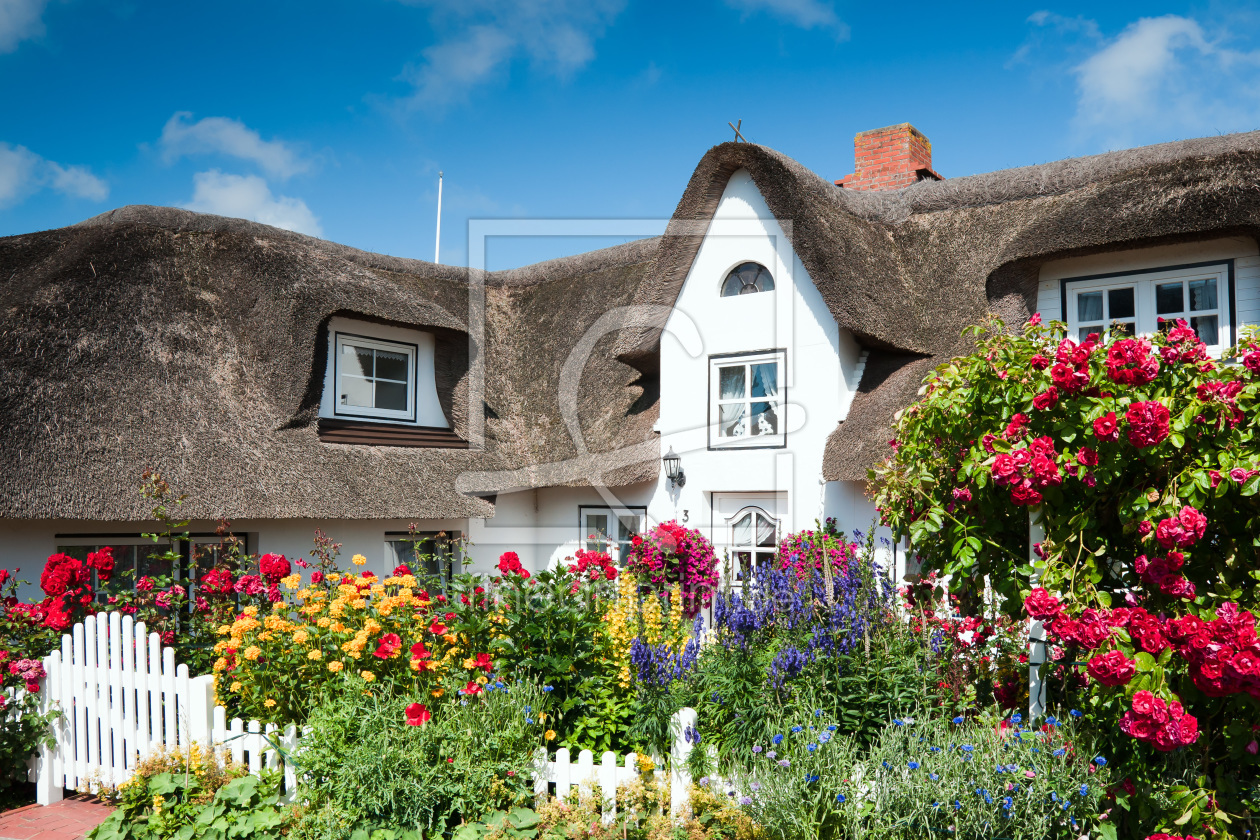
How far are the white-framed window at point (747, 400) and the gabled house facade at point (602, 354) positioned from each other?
0.03 metres

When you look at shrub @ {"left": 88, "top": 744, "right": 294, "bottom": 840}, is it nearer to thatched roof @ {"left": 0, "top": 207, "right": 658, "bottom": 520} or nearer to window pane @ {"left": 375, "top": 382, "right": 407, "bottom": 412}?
thatched roof @ {"left": 0, "top": 207, "right": 658, "bottom": 520}

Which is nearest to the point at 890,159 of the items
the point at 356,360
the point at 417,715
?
the point at 356,360

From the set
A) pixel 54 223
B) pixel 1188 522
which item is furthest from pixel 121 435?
pixel 1188 522

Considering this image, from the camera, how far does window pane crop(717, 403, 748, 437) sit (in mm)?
9766

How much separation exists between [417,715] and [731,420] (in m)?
6.54

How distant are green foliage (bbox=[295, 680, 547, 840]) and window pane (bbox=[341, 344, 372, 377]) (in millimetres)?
7249

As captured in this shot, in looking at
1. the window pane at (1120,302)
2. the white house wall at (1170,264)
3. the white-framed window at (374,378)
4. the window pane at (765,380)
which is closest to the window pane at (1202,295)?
the white house wall at (1170,264)

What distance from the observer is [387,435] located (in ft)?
35.6

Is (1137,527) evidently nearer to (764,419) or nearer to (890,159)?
(764,419)

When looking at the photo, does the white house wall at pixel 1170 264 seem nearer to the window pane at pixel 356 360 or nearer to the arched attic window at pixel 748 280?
the arched attic window at pixel 748 280

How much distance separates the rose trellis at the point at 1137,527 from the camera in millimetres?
2889

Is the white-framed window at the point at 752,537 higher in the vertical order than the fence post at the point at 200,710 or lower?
higher

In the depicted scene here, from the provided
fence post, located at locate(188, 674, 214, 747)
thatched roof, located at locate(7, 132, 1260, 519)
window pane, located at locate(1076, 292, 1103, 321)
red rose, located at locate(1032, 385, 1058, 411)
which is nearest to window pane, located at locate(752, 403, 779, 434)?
thatched roof, located at locate(7, 132, 1260, 519)

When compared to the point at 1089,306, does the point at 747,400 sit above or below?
below
